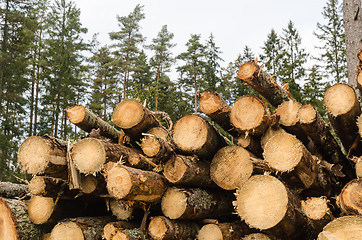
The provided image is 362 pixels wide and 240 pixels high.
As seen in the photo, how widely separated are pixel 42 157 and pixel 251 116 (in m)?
2.17

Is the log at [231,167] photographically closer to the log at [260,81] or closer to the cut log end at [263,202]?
the cut log end at [263,202]

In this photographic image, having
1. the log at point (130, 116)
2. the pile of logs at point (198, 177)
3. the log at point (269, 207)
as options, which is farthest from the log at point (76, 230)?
the log at point (269, 207)

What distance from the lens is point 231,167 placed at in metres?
3.16

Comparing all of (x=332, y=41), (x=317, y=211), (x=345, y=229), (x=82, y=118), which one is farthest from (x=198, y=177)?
(x=332, y=41)

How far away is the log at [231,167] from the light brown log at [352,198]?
0.87 metres

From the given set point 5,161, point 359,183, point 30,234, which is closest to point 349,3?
point 359,183

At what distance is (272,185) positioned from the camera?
2.62 metres

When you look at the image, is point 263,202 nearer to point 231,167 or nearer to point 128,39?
point 231,167

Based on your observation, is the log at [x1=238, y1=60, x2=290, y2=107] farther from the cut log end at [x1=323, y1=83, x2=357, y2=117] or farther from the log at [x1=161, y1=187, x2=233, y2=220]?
the log at [x1=161, y1=187, x2=233, y2=220]

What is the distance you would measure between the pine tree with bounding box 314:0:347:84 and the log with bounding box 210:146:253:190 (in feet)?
63.4

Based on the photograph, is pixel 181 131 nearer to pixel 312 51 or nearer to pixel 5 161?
pixel 5 161

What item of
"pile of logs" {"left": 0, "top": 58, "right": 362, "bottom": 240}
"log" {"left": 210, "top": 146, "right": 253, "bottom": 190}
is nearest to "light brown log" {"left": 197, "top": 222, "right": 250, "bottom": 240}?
"pile of logs" {"left": 0, "top": 58, "right": 362, "bottom": 240}

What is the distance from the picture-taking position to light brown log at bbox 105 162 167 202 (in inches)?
108

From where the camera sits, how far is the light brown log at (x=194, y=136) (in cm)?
315
